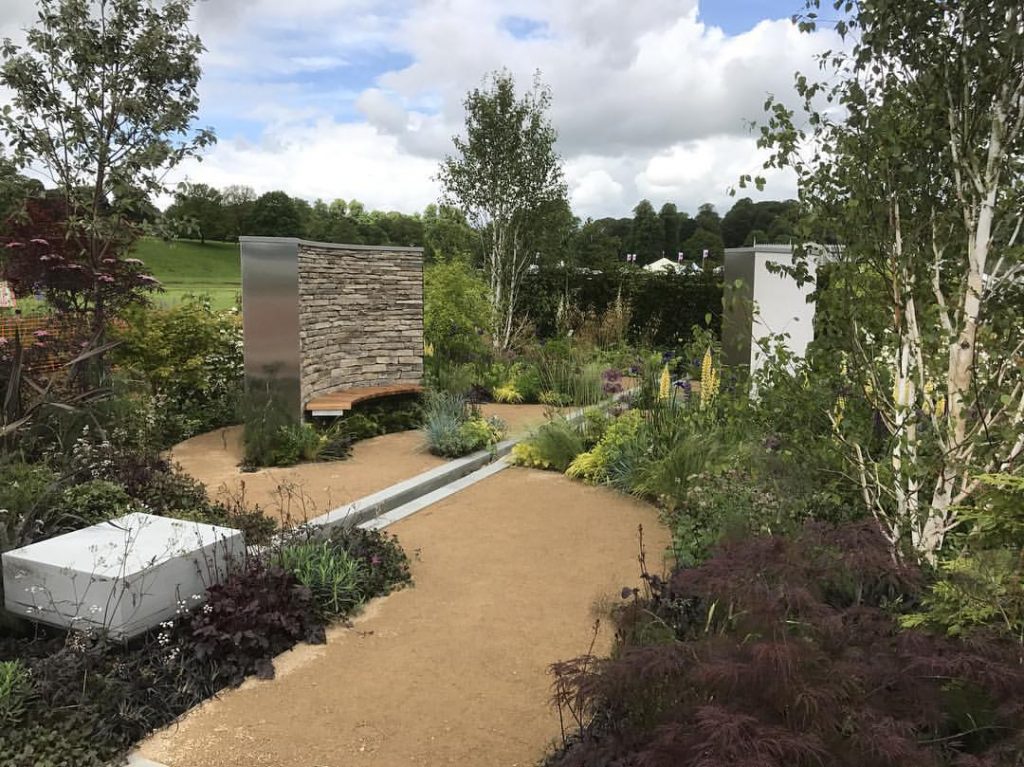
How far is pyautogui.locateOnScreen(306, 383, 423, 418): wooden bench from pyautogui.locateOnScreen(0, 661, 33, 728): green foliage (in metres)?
4.46

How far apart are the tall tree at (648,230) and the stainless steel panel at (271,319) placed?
33010 mm

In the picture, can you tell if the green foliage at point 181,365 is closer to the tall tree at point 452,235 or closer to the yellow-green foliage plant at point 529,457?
the yellow-green foliage plant at point 529,457

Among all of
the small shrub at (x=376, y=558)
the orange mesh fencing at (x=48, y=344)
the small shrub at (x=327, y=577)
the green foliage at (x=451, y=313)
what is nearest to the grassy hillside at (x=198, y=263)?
the green foliage at (x=451, y=313)

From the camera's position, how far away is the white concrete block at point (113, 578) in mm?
3340

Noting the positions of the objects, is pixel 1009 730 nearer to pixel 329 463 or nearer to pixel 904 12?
pixel 904 12

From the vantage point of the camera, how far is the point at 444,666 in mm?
3459

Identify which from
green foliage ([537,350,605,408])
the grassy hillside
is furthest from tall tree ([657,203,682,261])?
green foliage ([537,350,605,408])

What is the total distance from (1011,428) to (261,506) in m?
4.52

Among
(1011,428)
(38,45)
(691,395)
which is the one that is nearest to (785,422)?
(1011,428)

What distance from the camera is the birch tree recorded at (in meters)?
3.15

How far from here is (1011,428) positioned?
297 centimetres

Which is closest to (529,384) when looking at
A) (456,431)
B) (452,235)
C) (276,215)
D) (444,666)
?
(456,431)

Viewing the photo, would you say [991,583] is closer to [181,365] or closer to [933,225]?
[933,225]

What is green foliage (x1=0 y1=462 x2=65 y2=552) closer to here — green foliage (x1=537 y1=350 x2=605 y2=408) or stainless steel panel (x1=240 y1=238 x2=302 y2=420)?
stainless steel panel (x1=240 y1=238 x2=302 y2=420)
